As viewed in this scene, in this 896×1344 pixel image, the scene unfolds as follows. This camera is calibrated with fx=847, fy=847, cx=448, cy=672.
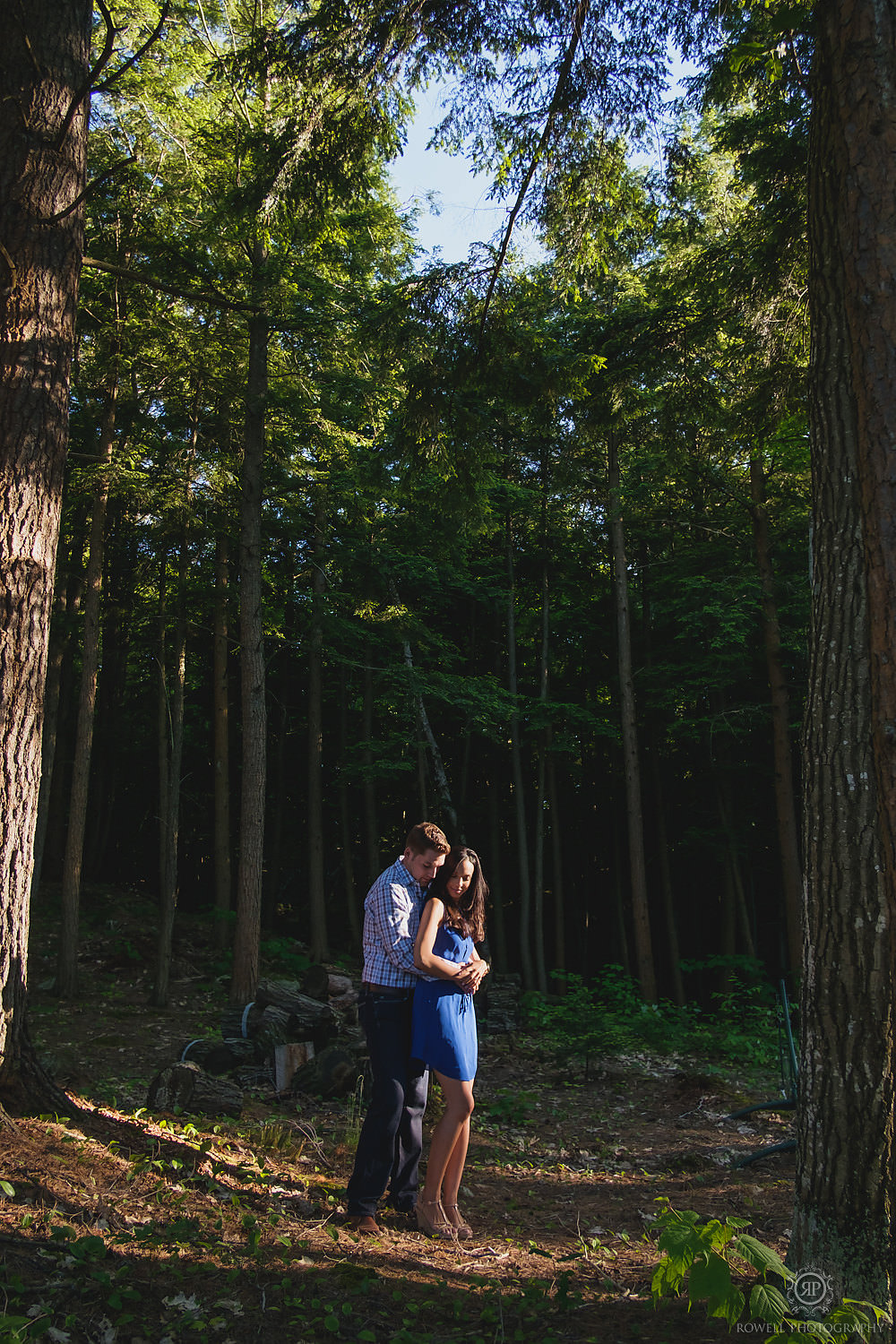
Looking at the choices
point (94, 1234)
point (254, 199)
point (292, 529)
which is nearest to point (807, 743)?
point (94, 1234)

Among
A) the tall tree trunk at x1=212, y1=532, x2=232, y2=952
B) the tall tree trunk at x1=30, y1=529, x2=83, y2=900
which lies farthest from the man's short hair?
the tall tree trunk at x1=212, y1=532, x2=232, y2=952

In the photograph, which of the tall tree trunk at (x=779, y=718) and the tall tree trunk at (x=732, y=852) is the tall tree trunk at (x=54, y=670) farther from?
the tall tree trunk at (x=732, y=852)

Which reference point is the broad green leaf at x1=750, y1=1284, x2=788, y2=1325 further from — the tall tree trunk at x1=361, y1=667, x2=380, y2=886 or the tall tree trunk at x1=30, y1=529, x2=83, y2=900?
the tall tree trunk at x1=361, y1=667, x2=380, y2=886

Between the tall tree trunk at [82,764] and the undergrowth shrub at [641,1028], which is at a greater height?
the tall tree trunk at [82,764]

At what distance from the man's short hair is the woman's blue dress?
0.38 m

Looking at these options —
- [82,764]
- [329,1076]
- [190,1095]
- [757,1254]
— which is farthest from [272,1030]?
[757,1254]

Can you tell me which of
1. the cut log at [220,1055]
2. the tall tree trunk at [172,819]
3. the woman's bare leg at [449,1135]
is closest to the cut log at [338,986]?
the cut log at [220,1055]

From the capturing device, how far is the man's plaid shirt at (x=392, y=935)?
4121mm

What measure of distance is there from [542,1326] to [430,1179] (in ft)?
3.43

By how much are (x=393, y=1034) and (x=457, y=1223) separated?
0.94m

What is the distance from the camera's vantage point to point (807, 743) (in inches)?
146

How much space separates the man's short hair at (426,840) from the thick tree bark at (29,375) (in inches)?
76.9

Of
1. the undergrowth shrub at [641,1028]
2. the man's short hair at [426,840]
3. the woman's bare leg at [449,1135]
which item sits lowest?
the undergrowth shrub at [641,1028]

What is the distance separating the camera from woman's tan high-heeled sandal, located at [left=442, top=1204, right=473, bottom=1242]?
403 cm
